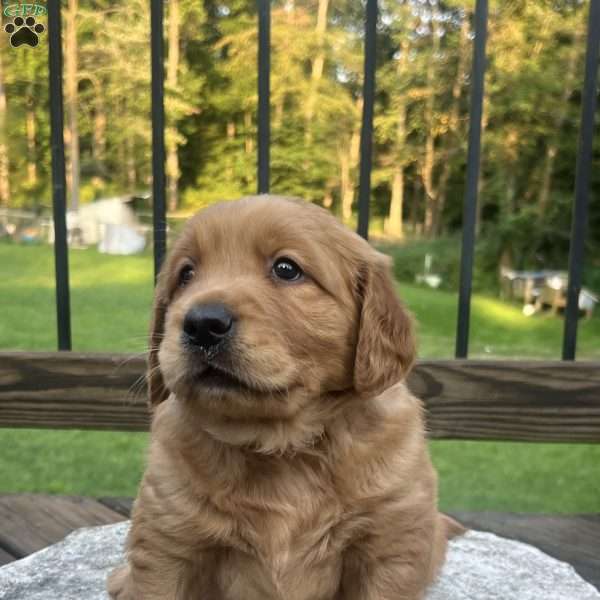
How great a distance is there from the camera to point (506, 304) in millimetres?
8492

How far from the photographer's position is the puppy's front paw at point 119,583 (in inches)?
61.0

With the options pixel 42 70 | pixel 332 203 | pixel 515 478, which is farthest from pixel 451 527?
pixel 332 203

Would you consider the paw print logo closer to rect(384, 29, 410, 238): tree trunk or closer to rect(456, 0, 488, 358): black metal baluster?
rect(456, 0, 488, 358): black metal baluster

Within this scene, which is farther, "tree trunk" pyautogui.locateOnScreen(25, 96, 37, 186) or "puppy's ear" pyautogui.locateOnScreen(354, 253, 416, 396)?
"tree trunk" pyautogui.locateOnScreen(25, 96, 37, 186)

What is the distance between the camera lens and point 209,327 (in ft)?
3.97

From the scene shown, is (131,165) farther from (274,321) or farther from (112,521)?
(274,321)

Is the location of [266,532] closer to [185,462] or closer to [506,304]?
[185,462]

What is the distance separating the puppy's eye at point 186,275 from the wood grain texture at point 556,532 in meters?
1.25

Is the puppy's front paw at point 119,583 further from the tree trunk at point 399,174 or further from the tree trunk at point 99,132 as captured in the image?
the tree trunk at point 399,174

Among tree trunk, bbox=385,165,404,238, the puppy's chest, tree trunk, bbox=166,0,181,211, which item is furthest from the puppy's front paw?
tree trunk, bbox=385,165,404,238

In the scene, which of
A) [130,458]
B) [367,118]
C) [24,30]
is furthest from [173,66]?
[367,118]

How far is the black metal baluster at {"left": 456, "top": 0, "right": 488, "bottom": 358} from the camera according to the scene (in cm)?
202

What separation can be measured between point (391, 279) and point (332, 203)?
5.38 meters

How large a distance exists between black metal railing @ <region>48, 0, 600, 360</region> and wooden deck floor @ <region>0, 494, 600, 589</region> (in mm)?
500
